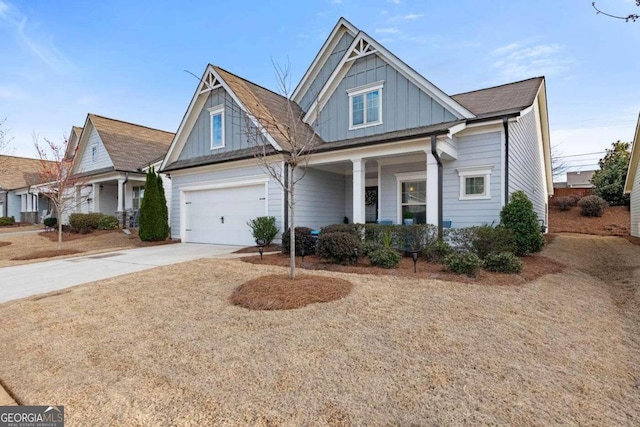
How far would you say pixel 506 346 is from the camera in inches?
142

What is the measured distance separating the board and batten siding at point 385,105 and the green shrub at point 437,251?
4157mm

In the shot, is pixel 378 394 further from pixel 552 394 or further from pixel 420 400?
pixel 552 394

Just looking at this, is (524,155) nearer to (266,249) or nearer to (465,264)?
(465,264)

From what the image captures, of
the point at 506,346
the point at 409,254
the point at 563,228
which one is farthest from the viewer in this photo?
the point at 563,228

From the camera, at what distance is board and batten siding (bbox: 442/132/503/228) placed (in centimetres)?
930

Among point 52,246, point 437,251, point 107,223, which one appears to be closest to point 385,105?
point 437,251

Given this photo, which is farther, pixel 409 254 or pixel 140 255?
pixel 140 255

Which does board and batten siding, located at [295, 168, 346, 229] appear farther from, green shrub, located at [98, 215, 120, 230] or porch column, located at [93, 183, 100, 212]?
porch column, located at [93, 183, 100, 212]

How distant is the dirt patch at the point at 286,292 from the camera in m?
5.00

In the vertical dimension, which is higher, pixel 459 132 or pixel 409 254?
pixel 459 132

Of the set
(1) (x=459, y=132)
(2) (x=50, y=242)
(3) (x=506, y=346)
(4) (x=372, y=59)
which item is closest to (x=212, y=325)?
(3) (x=506, y=346)

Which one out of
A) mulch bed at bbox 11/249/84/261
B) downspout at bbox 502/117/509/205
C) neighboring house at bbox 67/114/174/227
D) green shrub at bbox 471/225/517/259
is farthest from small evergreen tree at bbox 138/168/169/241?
downspout at bbox 502/117/509/205

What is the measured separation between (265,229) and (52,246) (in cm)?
1019

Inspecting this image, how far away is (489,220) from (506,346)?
21.3 ft
